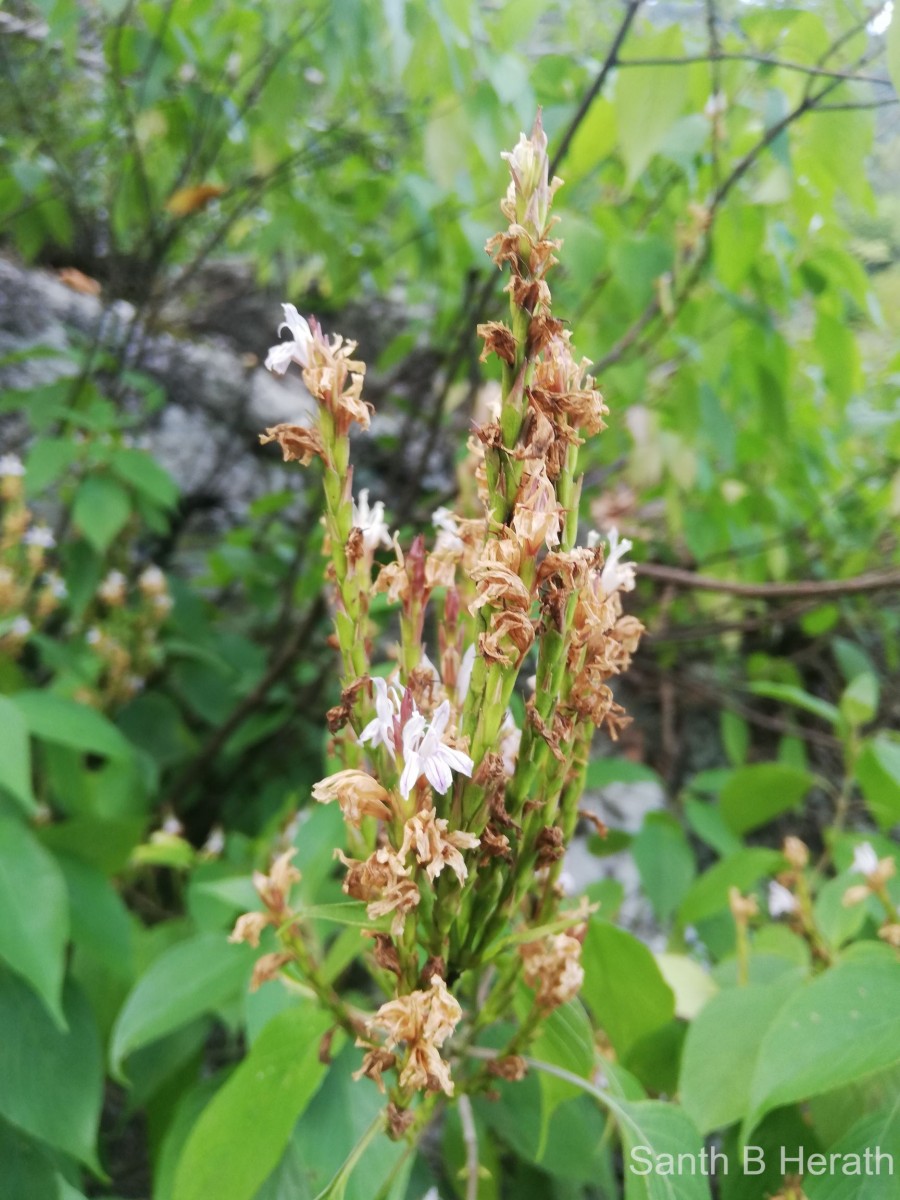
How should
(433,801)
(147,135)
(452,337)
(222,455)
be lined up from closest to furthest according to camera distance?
(433,801) → (147,135) → (452,337) → (222,455)

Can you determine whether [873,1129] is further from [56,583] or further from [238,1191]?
[56,583]

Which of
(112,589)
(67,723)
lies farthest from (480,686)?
(112,589)

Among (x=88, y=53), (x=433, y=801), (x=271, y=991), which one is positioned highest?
(x=88, y=53)

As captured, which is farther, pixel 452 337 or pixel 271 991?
pixel 452 337

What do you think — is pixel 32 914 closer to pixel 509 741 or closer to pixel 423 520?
pixel 509 741

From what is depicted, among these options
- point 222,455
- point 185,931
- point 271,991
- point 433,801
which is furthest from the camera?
point 222,455

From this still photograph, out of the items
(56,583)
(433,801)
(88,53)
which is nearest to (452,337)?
Result: (56,583)

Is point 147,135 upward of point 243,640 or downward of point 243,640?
upward
